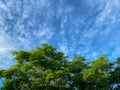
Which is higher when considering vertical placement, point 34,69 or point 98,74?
point 34,69

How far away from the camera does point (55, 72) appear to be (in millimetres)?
27922

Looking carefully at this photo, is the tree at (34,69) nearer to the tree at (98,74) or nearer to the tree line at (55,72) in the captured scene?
the tree line at (55,72)

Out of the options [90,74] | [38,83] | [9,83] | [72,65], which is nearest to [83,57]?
[72,65]

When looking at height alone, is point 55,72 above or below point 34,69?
below

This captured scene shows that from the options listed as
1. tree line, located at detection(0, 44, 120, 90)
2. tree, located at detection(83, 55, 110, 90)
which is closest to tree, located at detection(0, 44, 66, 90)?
tree line, located at detection(0, 44, 120, 90)

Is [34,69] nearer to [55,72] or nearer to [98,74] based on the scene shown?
[55,72]

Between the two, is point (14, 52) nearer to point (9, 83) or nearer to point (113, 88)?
point (9, 83)

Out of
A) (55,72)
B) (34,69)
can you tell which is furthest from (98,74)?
(34,69)

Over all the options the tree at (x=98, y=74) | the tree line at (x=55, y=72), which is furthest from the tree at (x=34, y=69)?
the tree at (x=98, y=74)

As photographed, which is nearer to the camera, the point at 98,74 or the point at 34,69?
the point at 98,74

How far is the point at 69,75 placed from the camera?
29.0 m

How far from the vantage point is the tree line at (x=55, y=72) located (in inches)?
1090

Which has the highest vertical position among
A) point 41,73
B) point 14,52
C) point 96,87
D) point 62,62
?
point 14,52

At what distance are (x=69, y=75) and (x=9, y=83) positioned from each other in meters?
7.31
